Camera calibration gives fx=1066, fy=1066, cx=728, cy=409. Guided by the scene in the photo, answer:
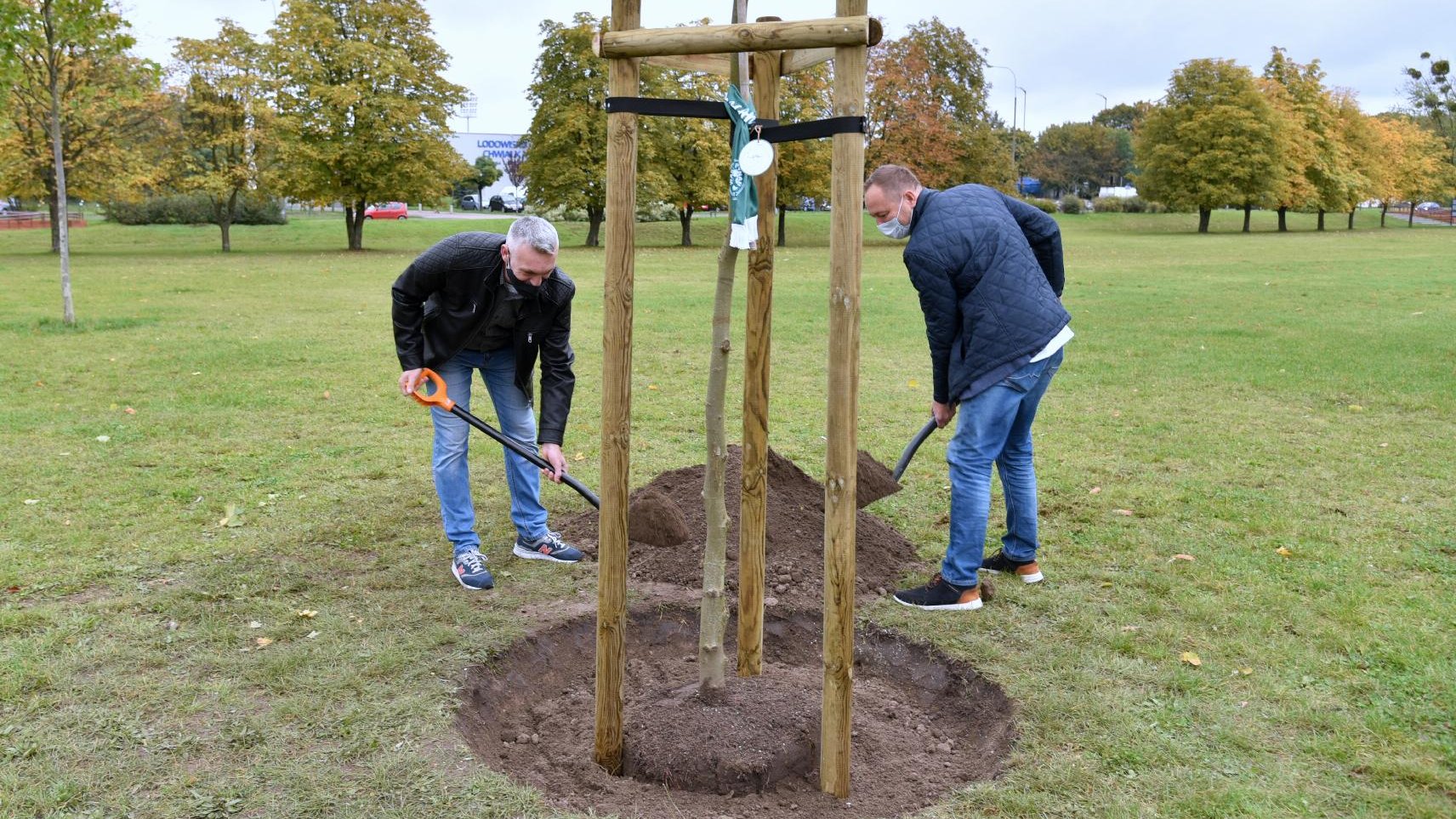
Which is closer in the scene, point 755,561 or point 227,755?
point 227,755

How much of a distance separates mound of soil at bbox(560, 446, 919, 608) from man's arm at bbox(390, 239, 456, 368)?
1318mm

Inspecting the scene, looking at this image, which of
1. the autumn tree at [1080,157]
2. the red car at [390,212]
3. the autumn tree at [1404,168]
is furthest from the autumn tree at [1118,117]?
the red car at [390,212]

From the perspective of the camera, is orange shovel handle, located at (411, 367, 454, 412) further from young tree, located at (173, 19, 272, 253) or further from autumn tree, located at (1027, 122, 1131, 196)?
autumn tree, located at (1027, 122, 1131, 196)

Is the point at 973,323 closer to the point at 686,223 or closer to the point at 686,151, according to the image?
the point at 686,151

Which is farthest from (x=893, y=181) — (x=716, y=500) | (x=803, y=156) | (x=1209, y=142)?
(x=1209, y=142)

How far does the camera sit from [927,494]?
22.1 ft

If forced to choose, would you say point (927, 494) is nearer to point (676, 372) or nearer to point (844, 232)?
point (844, 232)

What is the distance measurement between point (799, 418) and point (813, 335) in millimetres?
4943

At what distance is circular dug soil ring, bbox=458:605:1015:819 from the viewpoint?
3508 millimetres

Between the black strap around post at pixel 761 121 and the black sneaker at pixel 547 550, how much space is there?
283cm

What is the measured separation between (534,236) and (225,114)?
3190 centimetres

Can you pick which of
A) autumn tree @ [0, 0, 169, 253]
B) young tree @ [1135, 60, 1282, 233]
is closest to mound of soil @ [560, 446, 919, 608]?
autumn tree @ [0, 0, 169, 253]

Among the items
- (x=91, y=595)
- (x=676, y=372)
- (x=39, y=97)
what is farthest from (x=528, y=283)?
(x=39, y=97)

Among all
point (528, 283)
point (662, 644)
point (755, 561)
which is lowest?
point (662, 644)
